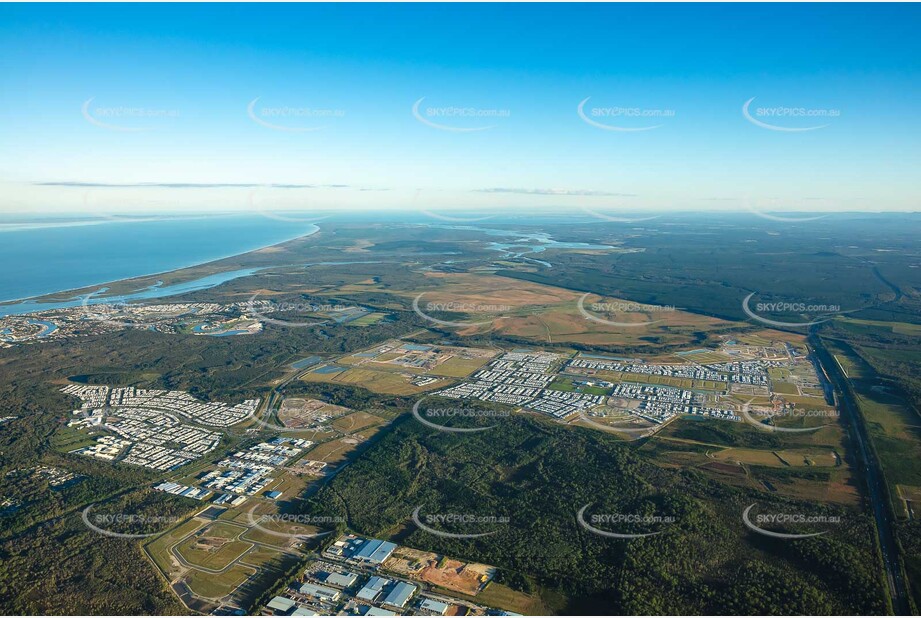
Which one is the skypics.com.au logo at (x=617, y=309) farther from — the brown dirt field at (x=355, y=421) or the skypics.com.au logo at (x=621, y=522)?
the skypics.com.au logo at (x=621, y=522)

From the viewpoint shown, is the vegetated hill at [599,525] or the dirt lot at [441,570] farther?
the dirt lot at [441,570]

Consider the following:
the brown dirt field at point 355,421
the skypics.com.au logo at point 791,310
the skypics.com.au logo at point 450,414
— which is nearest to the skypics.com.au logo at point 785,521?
the skypics.com.au logo at point 450,414

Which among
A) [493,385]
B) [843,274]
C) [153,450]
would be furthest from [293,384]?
[843,274]

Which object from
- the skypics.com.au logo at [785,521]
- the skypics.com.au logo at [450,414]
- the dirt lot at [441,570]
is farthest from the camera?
the skypics.com.au logo at [450,414]

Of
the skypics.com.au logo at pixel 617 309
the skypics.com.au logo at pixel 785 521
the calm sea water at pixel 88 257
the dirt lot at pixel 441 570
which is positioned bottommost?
the calm sea water at pixel 88 257

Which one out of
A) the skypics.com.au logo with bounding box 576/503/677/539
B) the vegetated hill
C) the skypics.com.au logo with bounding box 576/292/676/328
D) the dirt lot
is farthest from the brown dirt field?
the skypics.com.au logo with bounding box 576/292/676/328

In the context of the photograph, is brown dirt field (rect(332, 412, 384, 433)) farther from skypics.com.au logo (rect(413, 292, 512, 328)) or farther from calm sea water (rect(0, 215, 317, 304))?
calm sea water (rect(0, 215, 317, 304))

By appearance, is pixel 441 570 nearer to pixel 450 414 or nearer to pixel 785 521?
pixel 785 521

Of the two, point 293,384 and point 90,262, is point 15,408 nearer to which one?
point 293,384
